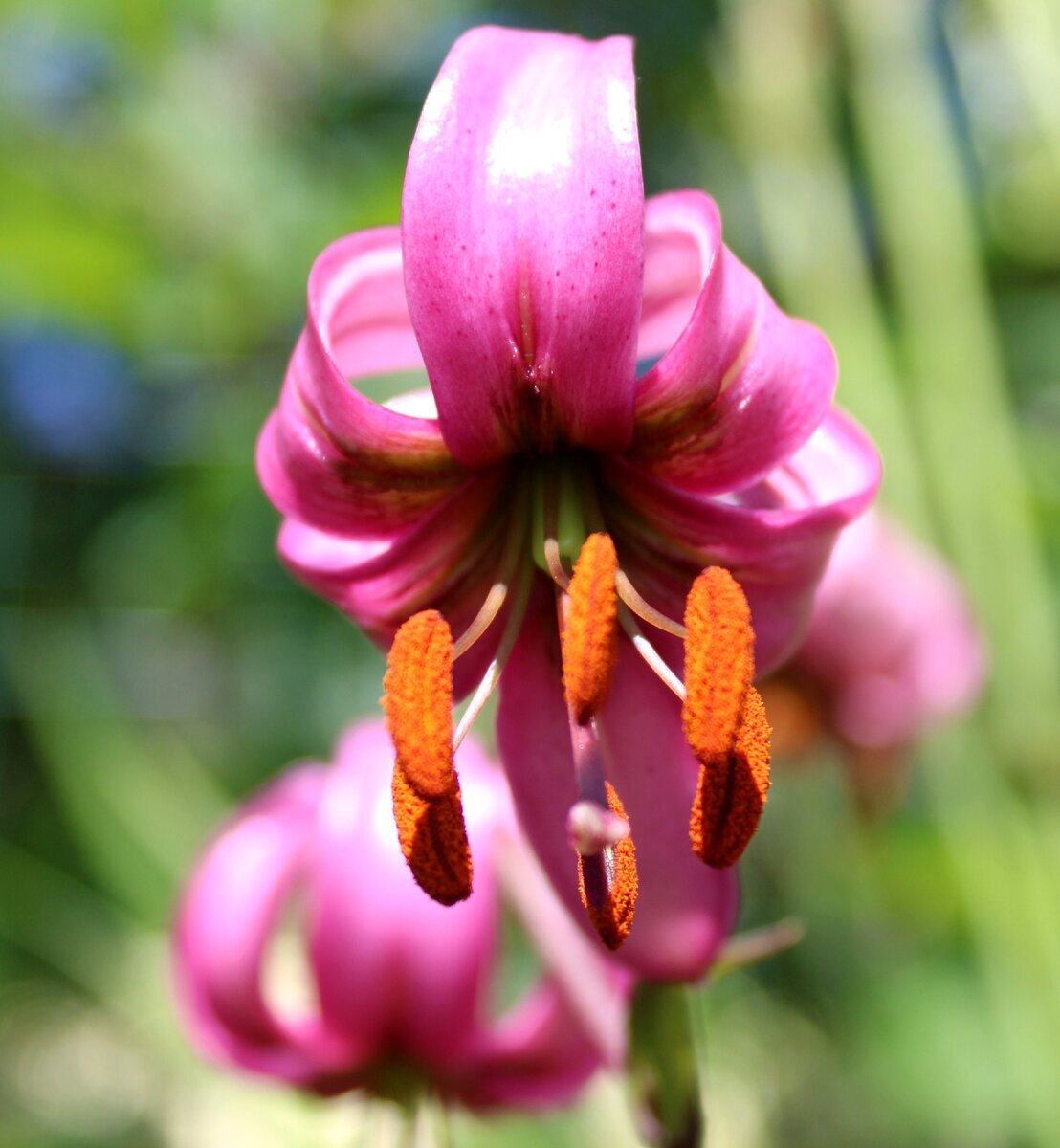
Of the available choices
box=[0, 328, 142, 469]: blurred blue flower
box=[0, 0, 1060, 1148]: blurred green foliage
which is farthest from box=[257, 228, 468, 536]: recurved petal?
box=[0, 328, 142, 469]: blurred blue flower

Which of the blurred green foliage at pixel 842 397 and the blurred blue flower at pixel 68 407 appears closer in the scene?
the blurred green foliage at pixel 842 397

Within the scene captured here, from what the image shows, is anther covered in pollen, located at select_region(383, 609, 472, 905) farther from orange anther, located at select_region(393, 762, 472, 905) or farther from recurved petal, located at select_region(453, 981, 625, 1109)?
recurved petal, located at select_region(453, 981, 625, 1109)

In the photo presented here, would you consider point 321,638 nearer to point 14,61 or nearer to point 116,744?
point 116,744

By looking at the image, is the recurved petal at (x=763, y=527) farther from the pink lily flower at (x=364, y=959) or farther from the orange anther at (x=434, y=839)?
the pink lily flower at (x=364, y=959)

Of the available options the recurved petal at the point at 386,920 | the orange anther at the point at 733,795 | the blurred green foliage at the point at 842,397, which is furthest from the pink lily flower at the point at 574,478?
the blurred green foliage at the point at 842,397

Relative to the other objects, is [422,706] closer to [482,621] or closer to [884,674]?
[482,621]
